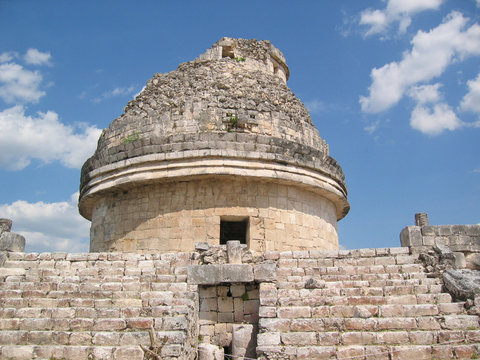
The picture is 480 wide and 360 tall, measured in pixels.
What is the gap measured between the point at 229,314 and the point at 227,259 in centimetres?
102

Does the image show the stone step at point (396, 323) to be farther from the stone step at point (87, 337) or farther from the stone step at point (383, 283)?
the stone step at point (87, 337)

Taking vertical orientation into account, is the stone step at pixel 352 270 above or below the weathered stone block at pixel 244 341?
above

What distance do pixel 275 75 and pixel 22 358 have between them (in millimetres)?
11613

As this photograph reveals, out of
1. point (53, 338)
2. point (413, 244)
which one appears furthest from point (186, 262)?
point (413, 244)

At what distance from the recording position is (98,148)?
1366cm

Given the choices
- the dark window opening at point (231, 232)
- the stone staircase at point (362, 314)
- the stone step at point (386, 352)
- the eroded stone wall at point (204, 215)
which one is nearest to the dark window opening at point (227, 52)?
the eroded stone wall at point (204, 215)

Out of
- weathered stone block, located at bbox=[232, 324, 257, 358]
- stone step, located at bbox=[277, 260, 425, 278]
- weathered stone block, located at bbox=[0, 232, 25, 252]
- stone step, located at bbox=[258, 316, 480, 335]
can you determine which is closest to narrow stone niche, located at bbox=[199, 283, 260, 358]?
weathered stone block, located at bbox=[232, 324, 257, 358]

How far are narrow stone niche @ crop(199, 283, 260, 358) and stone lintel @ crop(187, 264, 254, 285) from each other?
18 cm

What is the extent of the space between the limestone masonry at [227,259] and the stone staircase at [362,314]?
0.02 meters

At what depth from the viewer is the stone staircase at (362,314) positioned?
Result: 629 centimetres

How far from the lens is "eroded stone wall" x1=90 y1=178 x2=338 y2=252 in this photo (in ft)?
36.4

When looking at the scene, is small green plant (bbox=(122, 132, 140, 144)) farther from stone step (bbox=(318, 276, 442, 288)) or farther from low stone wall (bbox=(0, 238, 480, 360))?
stone step (bbox=(318, 276, 442, 288))

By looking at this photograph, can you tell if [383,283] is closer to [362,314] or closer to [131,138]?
[362,314]

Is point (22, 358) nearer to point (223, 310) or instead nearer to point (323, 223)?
point (223, 310)
